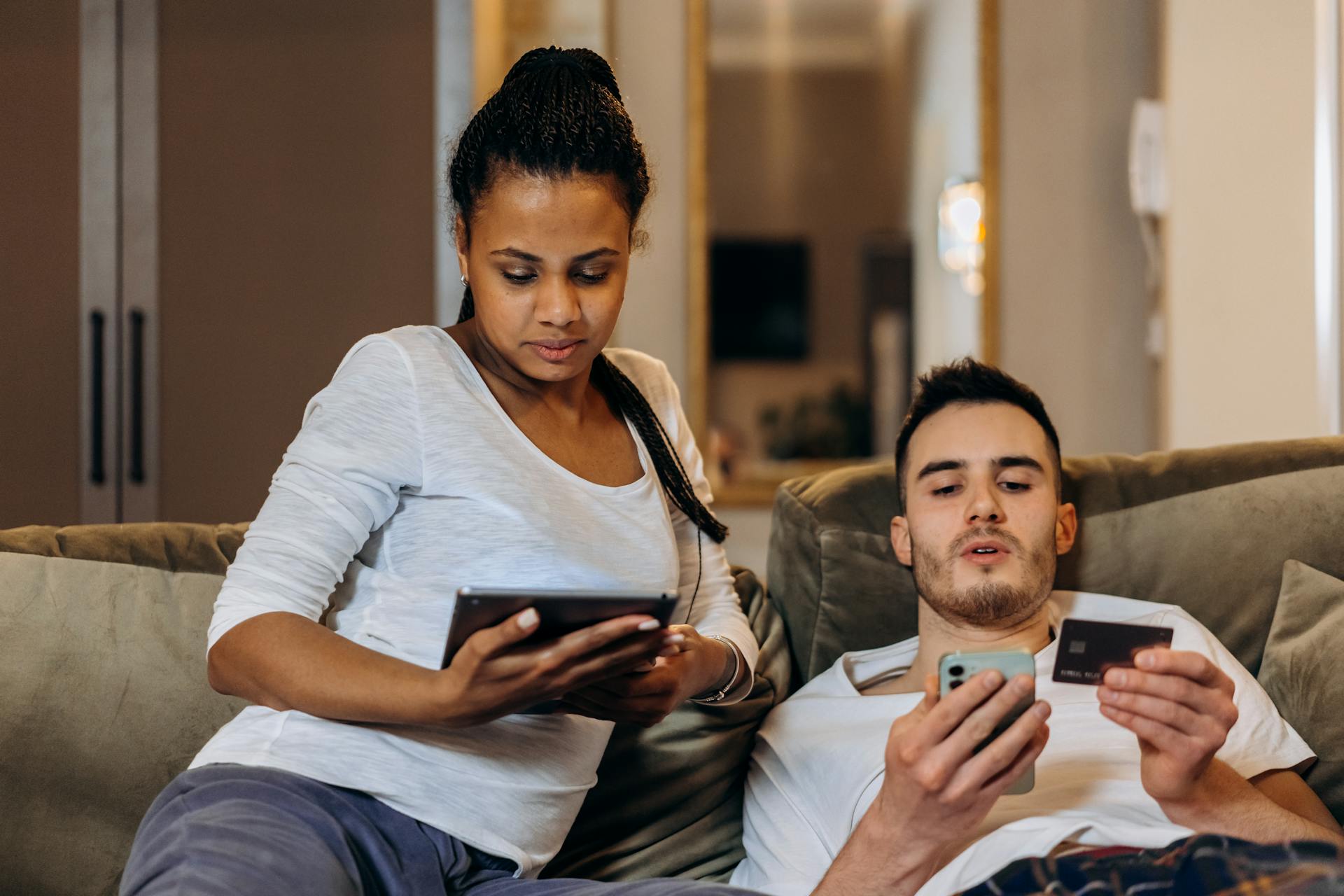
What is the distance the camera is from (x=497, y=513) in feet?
4.12

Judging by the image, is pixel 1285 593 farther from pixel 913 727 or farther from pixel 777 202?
pixel 777 202

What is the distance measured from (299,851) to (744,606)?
898mm

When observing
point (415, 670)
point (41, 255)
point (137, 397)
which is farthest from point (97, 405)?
point (415, 670)

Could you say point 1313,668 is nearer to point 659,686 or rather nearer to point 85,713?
point 659,686

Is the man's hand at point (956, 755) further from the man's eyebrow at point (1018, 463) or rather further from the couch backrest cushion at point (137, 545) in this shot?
the couch backrest cushion at point (137, 545)

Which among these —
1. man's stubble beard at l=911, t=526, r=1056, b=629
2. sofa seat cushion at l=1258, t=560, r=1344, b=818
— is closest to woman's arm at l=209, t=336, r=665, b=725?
man's stubble beard at l=911, t=526, r=1056, b=629

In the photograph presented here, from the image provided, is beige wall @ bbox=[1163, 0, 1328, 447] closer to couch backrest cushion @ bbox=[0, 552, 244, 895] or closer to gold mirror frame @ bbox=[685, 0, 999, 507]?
gold mirror frame @ bbox=[685, 0, 999, 507]

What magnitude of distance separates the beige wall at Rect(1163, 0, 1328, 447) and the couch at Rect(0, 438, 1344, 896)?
4.13 ft

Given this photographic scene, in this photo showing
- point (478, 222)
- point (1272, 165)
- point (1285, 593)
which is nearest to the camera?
point (478, 222)

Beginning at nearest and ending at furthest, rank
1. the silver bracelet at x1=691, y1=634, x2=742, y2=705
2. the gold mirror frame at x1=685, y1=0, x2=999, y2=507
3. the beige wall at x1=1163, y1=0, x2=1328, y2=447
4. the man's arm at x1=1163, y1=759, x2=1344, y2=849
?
the man's arm at x1=1163, y1=759, x2=1344, y2=849
the silver bracelet at x1=691, y1=634, x2=742, y2=705
the beige wall at x1=1163, y1=0, x2=1328, y2=447
the gold mirror frame at x1=685, y1=0, x2=999, y2=507

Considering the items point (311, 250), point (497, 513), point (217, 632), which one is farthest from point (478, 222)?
point (311, 250)

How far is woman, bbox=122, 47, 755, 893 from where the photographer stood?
1084 mm

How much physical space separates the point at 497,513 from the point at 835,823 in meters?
0.60

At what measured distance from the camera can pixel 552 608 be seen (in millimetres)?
993
